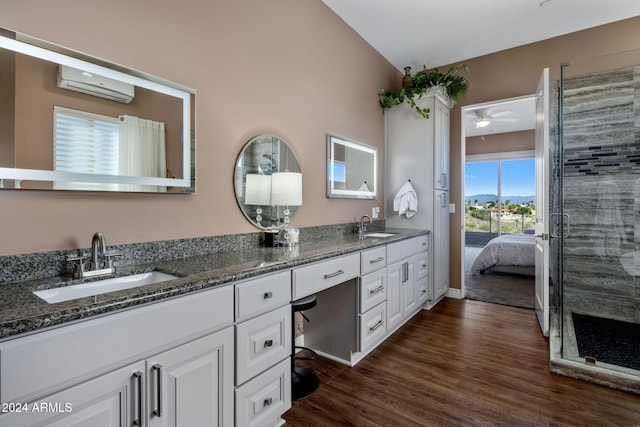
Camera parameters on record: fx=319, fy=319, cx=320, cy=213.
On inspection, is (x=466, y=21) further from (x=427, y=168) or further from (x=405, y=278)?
(x=405, y=278)

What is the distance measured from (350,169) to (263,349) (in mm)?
2088

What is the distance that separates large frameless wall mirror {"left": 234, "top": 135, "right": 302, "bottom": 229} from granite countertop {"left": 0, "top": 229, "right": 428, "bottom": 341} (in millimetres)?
292

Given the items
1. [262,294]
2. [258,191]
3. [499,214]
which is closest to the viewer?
[262,294]

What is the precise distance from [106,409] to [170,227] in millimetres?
904

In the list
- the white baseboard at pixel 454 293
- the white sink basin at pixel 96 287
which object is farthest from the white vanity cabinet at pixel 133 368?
the white baseboard at pixel 454 293

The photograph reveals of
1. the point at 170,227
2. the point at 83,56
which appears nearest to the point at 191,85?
the point at 83,56

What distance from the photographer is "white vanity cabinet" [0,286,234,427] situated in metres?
0.82

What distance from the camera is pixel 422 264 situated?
329 centimetres

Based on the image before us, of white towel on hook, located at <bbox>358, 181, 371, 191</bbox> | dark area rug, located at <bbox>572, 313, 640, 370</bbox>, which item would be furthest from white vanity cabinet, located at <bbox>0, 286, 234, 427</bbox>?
dark area rug, located at <bbox>572, 313, 640, 370</bbox>

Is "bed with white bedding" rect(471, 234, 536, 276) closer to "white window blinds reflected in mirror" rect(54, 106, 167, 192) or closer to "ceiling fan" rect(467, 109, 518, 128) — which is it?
"ceiling fan" rect(467, 109, 518, 128)

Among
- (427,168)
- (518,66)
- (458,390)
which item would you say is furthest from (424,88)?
(458,390)

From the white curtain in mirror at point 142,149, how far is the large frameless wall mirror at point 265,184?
511 millimetres

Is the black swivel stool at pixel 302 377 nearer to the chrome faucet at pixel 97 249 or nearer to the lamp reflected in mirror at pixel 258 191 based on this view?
the lamp reflected in mirror at pixel 258 191

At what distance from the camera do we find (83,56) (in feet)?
4.43
